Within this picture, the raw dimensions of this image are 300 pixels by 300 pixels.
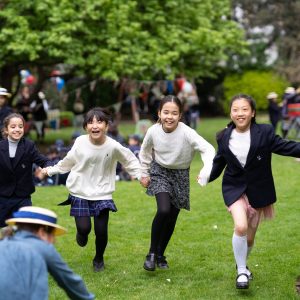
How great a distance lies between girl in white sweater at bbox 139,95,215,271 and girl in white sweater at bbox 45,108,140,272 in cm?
20

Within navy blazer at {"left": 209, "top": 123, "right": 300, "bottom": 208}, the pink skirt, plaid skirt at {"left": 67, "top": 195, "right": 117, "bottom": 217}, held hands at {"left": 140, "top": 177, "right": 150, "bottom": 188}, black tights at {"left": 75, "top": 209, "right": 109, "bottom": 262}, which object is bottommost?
black tights at {"left": 75, "top": 209, "right": 109, "bottom": 262}

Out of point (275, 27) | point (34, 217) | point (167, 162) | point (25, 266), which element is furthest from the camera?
point (275, 27)

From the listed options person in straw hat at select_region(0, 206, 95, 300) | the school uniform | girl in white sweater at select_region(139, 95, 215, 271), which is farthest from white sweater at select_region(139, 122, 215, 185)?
person in straw hat at select_region(0, 206, 95, 300)

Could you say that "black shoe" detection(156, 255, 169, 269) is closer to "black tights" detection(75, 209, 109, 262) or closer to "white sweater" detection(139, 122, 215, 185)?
"black tights" detection(75, 209, 109, 262)

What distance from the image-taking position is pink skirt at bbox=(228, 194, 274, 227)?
20.4 feet

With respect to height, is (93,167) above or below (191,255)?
above

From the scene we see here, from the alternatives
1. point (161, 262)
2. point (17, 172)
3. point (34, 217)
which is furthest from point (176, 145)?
point (34, 217)

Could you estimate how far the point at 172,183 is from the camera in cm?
696

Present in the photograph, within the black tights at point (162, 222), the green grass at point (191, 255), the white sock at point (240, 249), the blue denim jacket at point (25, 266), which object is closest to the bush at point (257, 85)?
the green grass at point (191, 255)

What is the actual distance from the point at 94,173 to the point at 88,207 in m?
0.35

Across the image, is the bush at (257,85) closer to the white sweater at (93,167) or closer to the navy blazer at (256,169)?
the white sweater at (93,167)

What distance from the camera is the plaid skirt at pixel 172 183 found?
6914mm

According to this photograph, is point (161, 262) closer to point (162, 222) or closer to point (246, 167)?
point (162, 222)

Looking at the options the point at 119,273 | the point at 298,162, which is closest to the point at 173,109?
the point at 119,273
